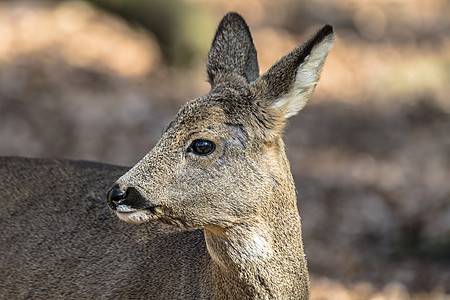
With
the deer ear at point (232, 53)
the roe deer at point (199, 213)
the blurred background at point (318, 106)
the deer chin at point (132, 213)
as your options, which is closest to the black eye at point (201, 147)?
the roe deer at point (199, 213)

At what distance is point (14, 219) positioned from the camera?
16.8 feet

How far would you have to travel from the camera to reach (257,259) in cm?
410

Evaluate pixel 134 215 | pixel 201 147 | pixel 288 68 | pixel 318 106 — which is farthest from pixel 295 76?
pixel 318 106

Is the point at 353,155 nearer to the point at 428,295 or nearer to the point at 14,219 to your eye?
the point at 428,295

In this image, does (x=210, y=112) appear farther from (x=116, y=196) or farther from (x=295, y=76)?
(x=116, y=196)

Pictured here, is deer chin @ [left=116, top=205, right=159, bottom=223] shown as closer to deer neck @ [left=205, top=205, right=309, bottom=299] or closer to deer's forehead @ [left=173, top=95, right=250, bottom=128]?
deer neck @ [left=205, top=205, right=309, bottom=299]

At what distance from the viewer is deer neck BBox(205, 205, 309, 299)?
4.07m

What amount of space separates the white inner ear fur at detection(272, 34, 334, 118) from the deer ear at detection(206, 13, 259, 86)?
645 millimetres

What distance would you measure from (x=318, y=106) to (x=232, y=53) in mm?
6789

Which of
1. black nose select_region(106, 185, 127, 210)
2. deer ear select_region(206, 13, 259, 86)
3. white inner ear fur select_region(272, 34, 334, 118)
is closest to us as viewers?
black nose select_region(106, 185, 127, 210)

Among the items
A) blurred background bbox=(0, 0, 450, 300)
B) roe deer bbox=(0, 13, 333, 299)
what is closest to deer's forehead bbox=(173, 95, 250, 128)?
roe deer bbox=(0, 13, 333, 299)

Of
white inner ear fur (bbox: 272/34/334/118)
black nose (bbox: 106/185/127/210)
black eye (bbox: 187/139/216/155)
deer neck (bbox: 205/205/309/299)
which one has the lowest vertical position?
deer neck (bbox: 205/205/309/299)

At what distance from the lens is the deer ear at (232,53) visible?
4883 mm

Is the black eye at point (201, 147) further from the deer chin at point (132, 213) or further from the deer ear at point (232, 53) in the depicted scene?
the deer ear at point (232, 53)
